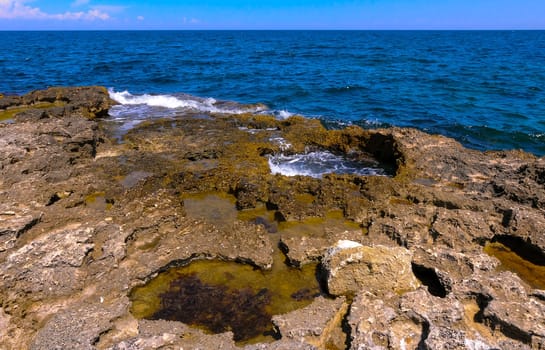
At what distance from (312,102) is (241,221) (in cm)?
2014

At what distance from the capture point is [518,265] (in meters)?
9.05

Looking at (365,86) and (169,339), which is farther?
(365,86)

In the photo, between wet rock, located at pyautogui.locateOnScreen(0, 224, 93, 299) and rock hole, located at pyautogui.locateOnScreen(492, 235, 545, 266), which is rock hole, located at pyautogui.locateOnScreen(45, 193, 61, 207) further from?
rock hole, located at pyautogui.locateOnScreen(492, 235, 545, 266)

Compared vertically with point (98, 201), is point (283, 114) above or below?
above

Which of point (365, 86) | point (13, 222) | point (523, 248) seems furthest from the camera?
point (365, 86)

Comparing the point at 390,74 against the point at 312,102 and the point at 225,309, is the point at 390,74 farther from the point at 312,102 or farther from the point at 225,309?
the point at 225,309

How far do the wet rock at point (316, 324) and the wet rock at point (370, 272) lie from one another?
2.18 feet

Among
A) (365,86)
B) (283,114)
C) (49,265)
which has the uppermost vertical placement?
(365,86)

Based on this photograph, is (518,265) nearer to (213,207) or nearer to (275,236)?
(275,236)

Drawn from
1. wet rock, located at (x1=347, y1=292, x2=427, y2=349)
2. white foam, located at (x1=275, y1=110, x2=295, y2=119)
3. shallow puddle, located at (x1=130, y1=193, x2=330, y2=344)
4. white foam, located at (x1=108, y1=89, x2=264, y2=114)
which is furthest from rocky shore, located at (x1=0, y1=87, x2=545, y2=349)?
white foam, located at (x1=108, y1=89, x2=264, y2=114)

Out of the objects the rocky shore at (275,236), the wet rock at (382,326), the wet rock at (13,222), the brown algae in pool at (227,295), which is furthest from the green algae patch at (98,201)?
the wet rock at (382,326)

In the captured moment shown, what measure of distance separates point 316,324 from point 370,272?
173 cm

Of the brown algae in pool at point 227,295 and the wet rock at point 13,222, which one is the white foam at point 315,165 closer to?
the brown algae in pool at point 227,295

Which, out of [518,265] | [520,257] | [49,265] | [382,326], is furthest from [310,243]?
[49,265]
